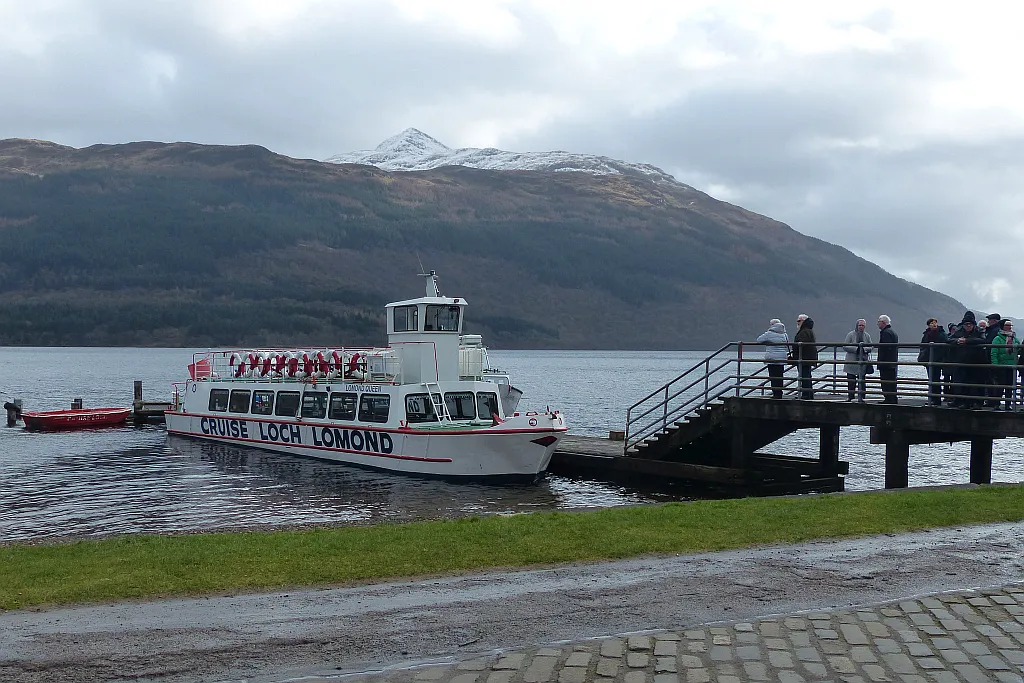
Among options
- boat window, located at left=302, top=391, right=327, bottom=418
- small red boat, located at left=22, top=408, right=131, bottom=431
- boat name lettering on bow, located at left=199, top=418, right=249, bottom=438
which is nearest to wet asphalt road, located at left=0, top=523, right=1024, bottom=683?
boat window, located at left=302, top=391, right=327, bottom=418

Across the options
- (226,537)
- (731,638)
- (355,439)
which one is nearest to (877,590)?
(731,638)

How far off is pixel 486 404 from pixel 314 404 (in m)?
8.00

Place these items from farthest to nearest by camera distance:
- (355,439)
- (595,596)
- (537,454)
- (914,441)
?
(355,439)
(537,454)
(914,441)
(595,596)

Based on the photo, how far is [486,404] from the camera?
33094 mm

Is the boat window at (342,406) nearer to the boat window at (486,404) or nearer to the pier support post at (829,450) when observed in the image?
the boat window at (486,404)

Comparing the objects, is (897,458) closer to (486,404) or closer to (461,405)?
(486,404)

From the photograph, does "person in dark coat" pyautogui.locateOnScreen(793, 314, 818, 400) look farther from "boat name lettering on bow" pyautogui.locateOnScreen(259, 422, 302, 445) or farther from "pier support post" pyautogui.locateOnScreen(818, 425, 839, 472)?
"boat name lettering on bow" pyautogui.locateOnScreen(259, 422, 302, 445)

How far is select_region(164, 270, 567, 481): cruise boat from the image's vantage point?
30172mm

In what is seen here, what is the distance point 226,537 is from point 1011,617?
10848 millimetres

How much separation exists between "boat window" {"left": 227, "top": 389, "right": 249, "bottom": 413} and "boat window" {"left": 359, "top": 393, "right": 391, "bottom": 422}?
29.7 feet

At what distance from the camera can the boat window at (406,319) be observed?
33.9 m

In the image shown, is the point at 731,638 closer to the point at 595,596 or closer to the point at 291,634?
the point at 595,596

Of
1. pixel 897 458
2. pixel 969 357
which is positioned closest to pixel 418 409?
pixel 897 458

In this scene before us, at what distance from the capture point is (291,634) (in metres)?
9.02
